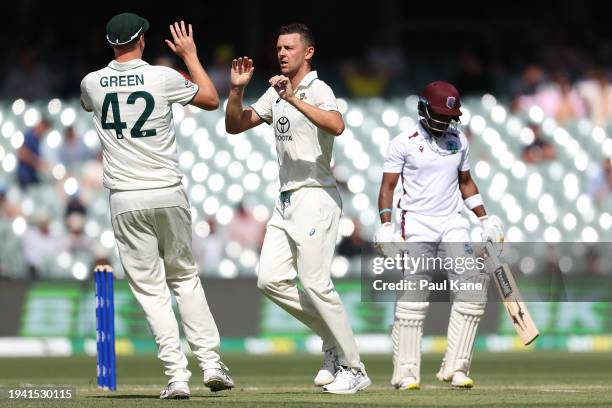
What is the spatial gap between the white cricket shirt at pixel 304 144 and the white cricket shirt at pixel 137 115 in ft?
2.40

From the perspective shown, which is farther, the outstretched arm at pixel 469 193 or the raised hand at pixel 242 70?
the outstretched arm at pixel 469 193

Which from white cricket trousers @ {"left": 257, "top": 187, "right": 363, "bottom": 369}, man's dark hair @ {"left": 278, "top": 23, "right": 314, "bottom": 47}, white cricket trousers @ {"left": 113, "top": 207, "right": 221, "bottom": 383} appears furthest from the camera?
man's dark hair @ {"left": 278, "top": 23, "right": 314, "bottom": 47}

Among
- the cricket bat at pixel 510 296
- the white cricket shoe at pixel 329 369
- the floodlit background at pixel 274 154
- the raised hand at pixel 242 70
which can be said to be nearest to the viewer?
the raised hand at pixel 242 70

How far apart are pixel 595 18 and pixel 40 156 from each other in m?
9.97

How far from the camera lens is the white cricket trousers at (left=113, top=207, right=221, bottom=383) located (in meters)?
7.97

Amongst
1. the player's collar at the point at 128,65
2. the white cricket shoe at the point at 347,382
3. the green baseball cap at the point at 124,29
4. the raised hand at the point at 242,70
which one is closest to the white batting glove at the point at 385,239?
the white cricket shoe at the point at 347,382

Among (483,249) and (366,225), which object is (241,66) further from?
(366,225)

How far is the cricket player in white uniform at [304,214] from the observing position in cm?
834

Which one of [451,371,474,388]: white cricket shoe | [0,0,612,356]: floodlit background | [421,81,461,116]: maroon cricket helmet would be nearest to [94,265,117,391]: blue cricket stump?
[451,371,474,388]: white cricket shoe

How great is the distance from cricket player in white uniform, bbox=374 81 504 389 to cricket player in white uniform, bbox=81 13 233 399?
1363 millimetres

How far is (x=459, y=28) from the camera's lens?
23.5 metres

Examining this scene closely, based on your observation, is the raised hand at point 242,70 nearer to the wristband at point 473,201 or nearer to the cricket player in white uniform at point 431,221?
the cricket player in white uniform at point 431,221

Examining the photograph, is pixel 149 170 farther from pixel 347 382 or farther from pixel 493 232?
pixel 493 232

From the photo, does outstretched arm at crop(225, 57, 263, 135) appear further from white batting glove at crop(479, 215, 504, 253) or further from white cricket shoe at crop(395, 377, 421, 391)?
white cricket shoe at crop(395, 377, 421, 391)
